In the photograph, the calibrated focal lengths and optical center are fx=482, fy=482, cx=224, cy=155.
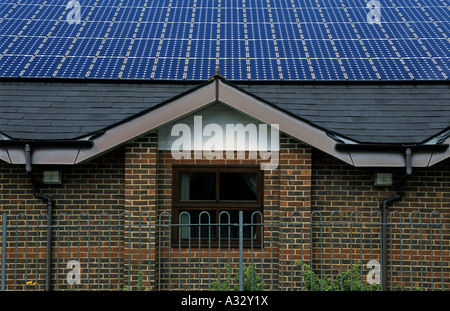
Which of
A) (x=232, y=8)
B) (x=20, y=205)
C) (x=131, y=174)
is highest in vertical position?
(x=232, y=8)

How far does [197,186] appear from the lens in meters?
8.30

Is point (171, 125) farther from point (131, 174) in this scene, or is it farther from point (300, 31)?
point (300, 31)

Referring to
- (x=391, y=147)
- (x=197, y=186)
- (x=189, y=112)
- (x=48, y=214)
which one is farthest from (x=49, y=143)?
(x=391, y=147)

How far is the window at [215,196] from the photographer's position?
8195mm

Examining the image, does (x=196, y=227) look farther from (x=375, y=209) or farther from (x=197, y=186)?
(x=375, y=209)

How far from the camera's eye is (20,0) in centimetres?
1239

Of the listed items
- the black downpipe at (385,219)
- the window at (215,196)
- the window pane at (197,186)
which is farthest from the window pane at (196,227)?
the black downpipe at (385,219)

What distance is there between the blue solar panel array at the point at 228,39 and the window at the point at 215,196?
6.25ft

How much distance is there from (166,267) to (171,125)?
7.82ft

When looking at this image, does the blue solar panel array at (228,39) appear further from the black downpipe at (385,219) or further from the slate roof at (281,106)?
the black downpipe at (385,219)

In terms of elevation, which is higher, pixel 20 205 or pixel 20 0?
pixel 20 0

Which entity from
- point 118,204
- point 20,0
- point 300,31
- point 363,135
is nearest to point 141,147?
point 118,204

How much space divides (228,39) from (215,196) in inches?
156

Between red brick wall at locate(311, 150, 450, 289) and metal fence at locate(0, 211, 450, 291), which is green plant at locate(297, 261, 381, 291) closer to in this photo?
metal fence at locate(0, 211, 450, 291)
